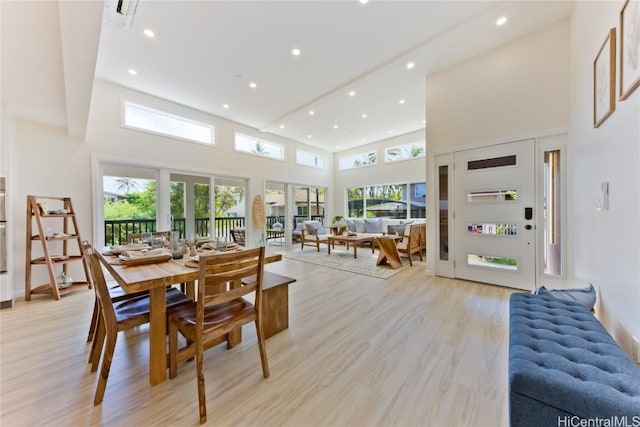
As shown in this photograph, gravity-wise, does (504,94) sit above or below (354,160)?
below

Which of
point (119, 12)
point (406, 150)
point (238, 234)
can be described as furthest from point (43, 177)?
point (406, 150)

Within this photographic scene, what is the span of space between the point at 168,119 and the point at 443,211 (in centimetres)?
553

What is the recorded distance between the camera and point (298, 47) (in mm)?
3283

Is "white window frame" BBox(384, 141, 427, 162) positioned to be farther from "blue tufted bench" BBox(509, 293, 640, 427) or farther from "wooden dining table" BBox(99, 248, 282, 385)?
"wooden dining table" BBox(99, 248, 282, 385)

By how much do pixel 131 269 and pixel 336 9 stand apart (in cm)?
320

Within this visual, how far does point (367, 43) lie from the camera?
127 inches

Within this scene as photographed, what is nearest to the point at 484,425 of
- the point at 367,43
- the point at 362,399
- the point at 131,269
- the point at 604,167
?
the point at 362,399

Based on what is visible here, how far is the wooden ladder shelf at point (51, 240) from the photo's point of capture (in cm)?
→ 309

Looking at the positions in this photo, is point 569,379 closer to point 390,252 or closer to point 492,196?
point 492,196

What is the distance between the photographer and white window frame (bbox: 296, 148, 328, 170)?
7.75 metres

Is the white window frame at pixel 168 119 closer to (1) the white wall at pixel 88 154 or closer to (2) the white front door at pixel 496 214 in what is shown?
(1) the white wall at pixel 88 154

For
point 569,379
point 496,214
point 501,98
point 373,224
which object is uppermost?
point 501,98

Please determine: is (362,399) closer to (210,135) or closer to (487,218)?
(487,218)

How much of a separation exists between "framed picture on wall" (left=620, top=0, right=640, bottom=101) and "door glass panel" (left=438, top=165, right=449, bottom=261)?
2457 mm
